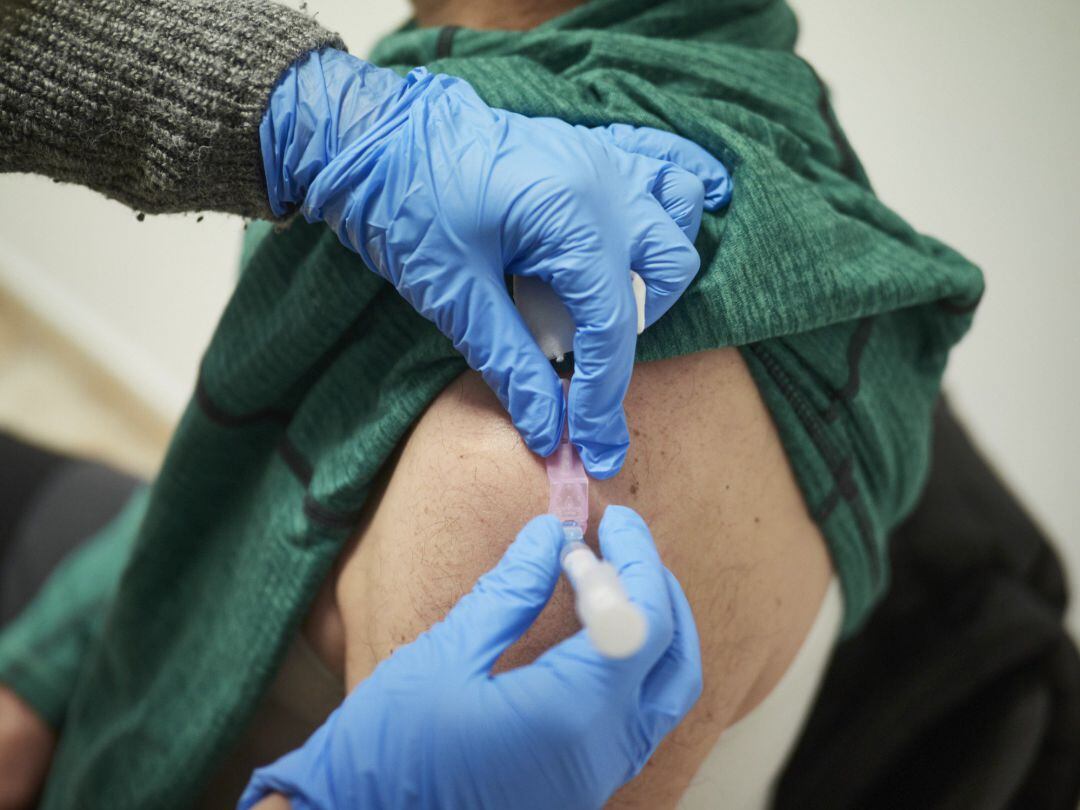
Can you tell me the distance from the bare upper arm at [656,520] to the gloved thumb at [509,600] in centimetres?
4

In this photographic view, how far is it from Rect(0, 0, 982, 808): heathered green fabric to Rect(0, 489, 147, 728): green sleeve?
0.57ft

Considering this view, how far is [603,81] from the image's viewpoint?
0.72 metres

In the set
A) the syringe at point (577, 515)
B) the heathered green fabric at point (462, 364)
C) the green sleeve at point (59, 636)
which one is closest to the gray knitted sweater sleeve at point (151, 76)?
the heathered green fabric at point (462, 364)

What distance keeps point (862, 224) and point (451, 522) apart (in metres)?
0.47

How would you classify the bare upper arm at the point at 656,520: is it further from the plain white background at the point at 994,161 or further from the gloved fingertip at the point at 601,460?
the plain white background at the point at 994,161

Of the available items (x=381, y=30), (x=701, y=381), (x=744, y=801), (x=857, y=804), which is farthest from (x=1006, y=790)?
(x=381, y=30)

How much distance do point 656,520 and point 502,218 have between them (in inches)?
10.7

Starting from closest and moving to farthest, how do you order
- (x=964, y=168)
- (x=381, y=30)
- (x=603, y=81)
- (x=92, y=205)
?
(x=603, y=81)
(x=964, y=168)
(x=381, y=30)
(x=92, y=205)

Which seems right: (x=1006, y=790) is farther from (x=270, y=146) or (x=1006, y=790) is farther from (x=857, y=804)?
(x=270, y=146)

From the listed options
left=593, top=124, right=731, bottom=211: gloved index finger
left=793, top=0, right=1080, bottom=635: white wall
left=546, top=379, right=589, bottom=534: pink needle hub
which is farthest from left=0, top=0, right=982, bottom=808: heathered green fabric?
left=793, top=0, right=1080, bottom=635: white wall

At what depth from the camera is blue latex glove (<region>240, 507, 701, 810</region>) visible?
59cm

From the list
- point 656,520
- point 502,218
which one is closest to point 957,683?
point 656,520

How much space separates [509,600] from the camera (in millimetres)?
601

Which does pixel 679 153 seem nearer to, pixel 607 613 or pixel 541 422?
pixel 541 422
